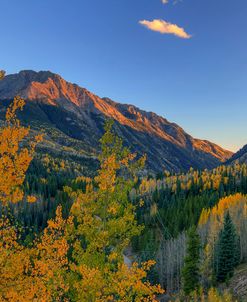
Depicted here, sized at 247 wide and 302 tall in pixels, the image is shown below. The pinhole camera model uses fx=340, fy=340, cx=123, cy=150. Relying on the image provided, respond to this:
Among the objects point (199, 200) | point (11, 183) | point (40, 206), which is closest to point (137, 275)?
point (11, 183)

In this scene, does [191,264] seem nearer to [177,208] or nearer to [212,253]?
[212,253]

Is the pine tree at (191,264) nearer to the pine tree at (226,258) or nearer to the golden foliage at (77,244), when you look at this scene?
the pine tree at (226,258)

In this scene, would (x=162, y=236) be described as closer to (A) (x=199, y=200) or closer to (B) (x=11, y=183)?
(A) (x=199, y=200)

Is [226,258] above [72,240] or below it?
below

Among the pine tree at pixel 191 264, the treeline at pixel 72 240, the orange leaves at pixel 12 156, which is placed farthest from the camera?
the pine tree at pixel 191 264

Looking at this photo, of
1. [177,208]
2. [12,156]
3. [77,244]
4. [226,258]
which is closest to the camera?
[12,156]

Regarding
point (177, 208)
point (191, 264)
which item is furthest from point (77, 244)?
point (177, 208)

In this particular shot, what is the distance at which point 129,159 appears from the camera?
721 inches

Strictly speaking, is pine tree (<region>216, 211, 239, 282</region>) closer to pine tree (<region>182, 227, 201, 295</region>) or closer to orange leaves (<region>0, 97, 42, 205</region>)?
pine tree (<region>182, 227, 201, 295</region>)

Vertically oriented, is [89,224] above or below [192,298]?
above

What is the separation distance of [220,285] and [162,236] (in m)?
63.2

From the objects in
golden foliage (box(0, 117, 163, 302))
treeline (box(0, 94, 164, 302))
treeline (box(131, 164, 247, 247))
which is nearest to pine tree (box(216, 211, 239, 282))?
treeline (box(131, 164, 247, 247))

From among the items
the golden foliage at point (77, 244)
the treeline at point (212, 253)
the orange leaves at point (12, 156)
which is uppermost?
the orange leaves at point (12, 156)

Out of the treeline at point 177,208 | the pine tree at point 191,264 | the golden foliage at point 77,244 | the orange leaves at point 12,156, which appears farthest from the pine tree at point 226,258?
the orange leaves at point 12,156
